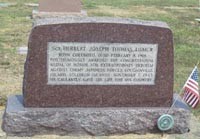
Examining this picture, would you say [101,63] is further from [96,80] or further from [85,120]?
[85,120]

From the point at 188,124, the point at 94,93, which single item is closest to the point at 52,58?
the point at 94,93

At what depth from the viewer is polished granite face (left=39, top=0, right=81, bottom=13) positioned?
13.8 metres

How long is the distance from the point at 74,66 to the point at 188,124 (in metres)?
1.44

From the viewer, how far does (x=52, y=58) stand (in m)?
5.33

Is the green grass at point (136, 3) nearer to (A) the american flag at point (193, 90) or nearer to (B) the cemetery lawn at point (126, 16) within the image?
(B) the cemetery lawn at point (126, 16)

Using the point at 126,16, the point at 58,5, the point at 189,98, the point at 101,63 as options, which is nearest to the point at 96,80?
the point at 101,63

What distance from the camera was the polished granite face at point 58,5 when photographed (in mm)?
13789

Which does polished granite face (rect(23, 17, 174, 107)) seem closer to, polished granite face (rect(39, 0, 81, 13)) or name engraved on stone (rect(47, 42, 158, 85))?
name engraved on stone (rect(47, 42, 158, 85))

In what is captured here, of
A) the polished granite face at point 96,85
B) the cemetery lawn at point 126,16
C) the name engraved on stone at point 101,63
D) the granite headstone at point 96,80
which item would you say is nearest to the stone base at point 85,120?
the granite headstone at point 96,80

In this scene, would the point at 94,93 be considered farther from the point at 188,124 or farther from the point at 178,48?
the point at 178,48

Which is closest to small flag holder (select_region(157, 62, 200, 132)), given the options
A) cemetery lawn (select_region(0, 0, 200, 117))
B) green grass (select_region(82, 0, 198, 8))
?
cemetery lawn (select_region(0, 0, 200, 117))

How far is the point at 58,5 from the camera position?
13.8 m

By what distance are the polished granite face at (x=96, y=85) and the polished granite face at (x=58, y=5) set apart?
27.9 feet

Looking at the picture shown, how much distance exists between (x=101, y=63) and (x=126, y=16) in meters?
10.3
